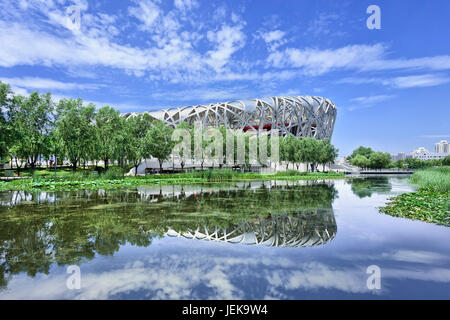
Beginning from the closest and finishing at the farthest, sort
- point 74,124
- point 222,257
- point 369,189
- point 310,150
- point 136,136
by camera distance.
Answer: point 222,257 < point 369,189 < point 74,124 < point 136,136 < point 310,150

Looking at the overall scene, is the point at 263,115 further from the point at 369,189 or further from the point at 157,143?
the point at 369,189

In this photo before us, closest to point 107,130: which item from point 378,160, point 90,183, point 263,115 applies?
point 90,183

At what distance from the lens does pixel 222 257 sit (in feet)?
17.7

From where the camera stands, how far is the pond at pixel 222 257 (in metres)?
4.01

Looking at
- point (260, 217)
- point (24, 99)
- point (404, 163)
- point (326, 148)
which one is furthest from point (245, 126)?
point (404, 163)

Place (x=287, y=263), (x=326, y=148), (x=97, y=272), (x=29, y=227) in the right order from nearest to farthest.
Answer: (x=97, y=272)
(x=287, y=263)
(x=29, y=227)
(x=326, y=148)

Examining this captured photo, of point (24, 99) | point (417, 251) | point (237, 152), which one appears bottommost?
point (417, 251)

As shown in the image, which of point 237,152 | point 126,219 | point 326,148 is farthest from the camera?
point 326,148

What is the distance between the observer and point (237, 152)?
4416 centimetres

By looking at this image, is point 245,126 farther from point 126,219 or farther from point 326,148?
point 126,219

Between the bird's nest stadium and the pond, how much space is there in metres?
63.2

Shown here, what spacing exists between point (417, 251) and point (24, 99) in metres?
40.0

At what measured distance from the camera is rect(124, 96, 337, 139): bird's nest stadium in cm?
7300

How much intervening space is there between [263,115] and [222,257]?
228 ft
